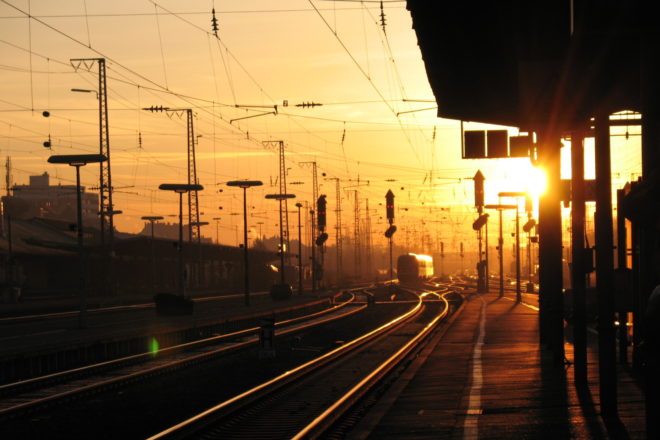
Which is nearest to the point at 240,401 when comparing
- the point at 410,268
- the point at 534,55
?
the point at 534,55

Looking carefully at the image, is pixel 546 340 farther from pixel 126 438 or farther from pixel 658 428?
pixel 658 428

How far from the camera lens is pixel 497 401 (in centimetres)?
1703

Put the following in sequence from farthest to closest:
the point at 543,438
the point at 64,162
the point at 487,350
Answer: the point at 64,162 < the point at 487,350 < the point at 543,438

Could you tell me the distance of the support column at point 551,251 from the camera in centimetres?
2089

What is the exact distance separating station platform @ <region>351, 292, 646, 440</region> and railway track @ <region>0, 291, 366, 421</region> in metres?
6.21

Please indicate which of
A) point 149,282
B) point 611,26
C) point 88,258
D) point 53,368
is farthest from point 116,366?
point 149,282

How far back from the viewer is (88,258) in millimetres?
78625

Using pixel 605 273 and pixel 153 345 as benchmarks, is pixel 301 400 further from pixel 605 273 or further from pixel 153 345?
pixel 153 345

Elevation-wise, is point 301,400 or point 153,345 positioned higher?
point 301,400

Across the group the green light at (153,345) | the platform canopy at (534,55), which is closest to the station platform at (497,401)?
the platform canopy at (534,55)

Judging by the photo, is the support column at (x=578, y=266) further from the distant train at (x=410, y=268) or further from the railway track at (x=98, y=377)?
the distant train at (x=410, y=268)

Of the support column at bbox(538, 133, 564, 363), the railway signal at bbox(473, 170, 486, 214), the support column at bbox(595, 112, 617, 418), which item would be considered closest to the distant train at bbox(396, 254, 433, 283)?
the railway signal at bbox(473, 170, 486, 214)

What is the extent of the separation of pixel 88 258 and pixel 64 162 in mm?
45296

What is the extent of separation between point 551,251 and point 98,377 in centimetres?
1133
